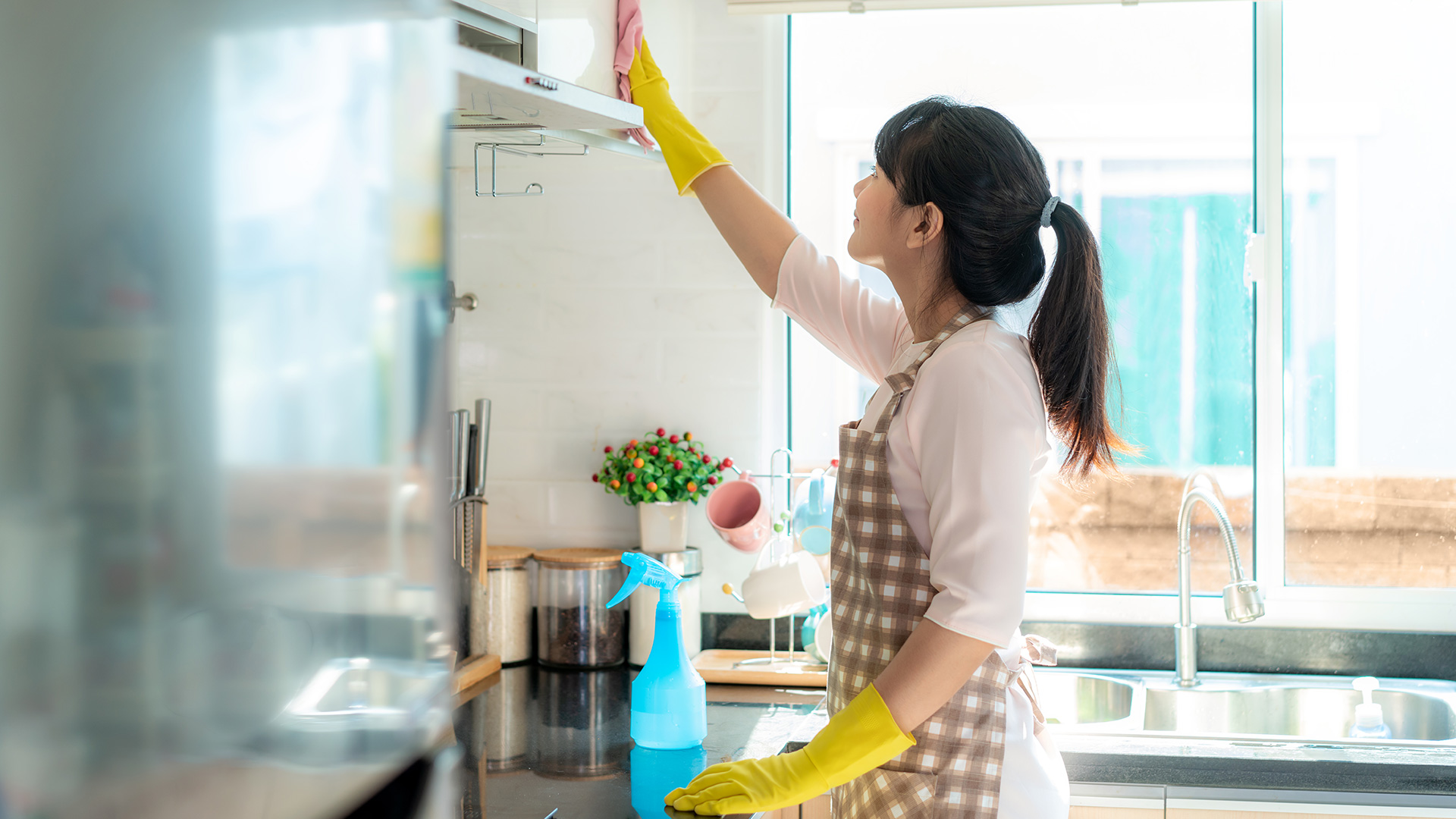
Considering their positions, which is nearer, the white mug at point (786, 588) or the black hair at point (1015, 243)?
the black hair at point (1015, 243)

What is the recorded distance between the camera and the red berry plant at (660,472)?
6.42ft

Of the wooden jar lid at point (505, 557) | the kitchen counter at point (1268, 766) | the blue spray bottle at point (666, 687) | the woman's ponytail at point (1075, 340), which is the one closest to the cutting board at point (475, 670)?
the wooden jar lid at point (505, 557)

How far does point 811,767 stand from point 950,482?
1.06ft

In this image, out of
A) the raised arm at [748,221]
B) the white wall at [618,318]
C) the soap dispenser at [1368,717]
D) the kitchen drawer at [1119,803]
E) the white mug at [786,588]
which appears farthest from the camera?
the white wall at [618,318]

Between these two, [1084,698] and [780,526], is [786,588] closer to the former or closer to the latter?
[780,526]

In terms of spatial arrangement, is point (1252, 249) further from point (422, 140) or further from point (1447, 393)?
point (422, 140)

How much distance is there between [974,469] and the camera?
1.03 m

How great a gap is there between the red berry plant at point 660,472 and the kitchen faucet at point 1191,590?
32.8 inches

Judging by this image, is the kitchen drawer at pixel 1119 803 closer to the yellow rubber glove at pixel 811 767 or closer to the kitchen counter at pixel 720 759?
the kitchen counter at pixel 720 759

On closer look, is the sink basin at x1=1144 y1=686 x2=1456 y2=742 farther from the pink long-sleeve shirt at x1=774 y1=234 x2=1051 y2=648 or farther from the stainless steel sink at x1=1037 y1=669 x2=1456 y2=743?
the pink long-sleeve shirt at x1=774 y1=234 x2=1051 y2=648

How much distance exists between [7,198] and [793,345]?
6.37ft

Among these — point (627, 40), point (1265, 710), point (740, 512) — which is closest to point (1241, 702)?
point (1265, 710)

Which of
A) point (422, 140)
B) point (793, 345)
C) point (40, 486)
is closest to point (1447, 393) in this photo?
point (793, 345)

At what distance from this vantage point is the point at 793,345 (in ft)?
7.01
